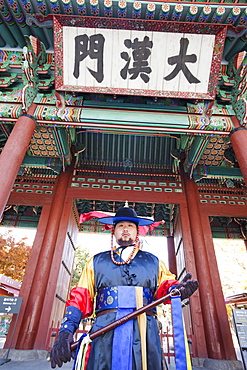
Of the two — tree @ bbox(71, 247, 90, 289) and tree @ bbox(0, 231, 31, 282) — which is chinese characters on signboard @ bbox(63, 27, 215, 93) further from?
tree @ bbox(71, 247, 90, 289)

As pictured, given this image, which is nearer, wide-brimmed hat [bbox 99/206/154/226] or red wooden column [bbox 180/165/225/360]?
wide-brimmed hat [bbox 99/206/154/226]

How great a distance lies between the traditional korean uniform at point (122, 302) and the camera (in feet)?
4.71

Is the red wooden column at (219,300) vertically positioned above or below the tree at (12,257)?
below

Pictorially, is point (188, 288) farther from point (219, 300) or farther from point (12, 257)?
point (12, 257)

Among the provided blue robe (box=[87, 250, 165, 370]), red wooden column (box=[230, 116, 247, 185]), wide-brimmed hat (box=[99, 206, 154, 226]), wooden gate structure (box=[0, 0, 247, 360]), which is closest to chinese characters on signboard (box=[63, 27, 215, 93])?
wooden gate structure (box=[0, 0, 247, 360])

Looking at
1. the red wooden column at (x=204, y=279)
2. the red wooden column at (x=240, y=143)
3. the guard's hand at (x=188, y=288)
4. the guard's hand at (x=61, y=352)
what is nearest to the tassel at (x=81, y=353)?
the guard's hand at (x=61, y=352)

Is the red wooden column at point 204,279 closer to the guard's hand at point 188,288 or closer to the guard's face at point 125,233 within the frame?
the guard's face at point 125,233

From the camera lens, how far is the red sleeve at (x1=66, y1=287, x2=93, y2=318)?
1.66 metres

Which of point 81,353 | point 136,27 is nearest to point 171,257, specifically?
point 136,27

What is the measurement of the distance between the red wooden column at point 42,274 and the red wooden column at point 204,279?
10.6ft

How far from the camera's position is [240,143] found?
4145mm

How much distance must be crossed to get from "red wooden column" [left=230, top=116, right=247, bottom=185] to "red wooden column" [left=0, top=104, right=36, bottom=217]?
3.77m

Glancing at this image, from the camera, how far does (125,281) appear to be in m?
1.71

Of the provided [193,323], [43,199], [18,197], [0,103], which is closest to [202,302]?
[193,323]
